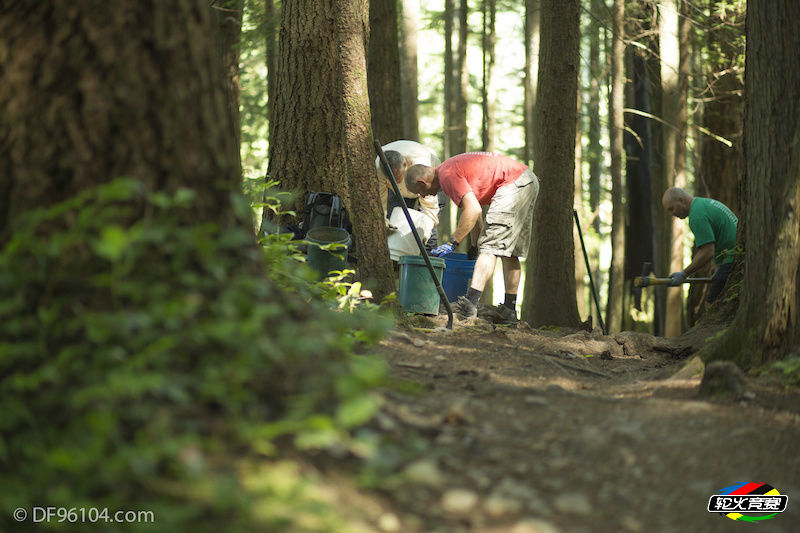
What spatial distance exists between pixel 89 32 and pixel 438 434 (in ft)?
5.87

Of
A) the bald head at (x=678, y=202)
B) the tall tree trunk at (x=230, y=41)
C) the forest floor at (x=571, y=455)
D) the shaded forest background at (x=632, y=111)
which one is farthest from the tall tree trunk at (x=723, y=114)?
the forest floor at (x=571, y=455)

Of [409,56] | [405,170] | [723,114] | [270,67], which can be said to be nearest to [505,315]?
[405,170]

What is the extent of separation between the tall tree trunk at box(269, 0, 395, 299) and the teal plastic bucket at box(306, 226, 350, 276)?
32 cm

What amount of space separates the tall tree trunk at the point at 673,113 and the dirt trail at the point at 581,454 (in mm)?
9560

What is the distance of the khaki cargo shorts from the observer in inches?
276

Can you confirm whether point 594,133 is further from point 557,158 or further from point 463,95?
point 557,158

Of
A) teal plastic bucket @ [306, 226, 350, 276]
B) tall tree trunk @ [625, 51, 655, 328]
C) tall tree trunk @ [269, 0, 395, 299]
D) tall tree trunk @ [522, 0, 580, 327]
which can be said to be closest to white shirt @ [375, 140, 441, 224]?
tall tree trunk @ [269, 0, 395, 299]

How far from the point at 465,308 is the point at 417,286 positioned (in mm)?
593

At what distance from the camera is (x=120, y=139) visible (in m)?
2.32

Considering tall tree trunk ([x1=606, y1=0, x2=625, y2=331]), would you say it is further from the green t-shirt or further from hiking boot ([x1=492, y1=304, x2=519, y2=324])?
hiking boot ([x1=492, y1=304, x2=519, y2=324])

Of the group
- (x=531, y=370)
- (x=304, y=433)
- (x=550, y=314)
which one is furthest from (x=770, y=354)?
(x=550, y=314)

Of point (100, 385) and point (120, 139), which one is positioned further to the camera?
point (120, 139)

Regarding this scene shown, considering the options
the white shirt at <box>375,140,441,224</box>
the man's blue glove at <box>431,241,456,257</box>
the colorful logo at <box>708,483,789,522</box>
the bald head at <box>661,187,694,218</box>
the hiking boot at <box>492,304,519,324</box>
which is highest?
the white shirt at <box>375,140,441,224</box>

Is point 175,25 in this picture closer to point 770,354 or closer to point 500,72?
point 770,354
